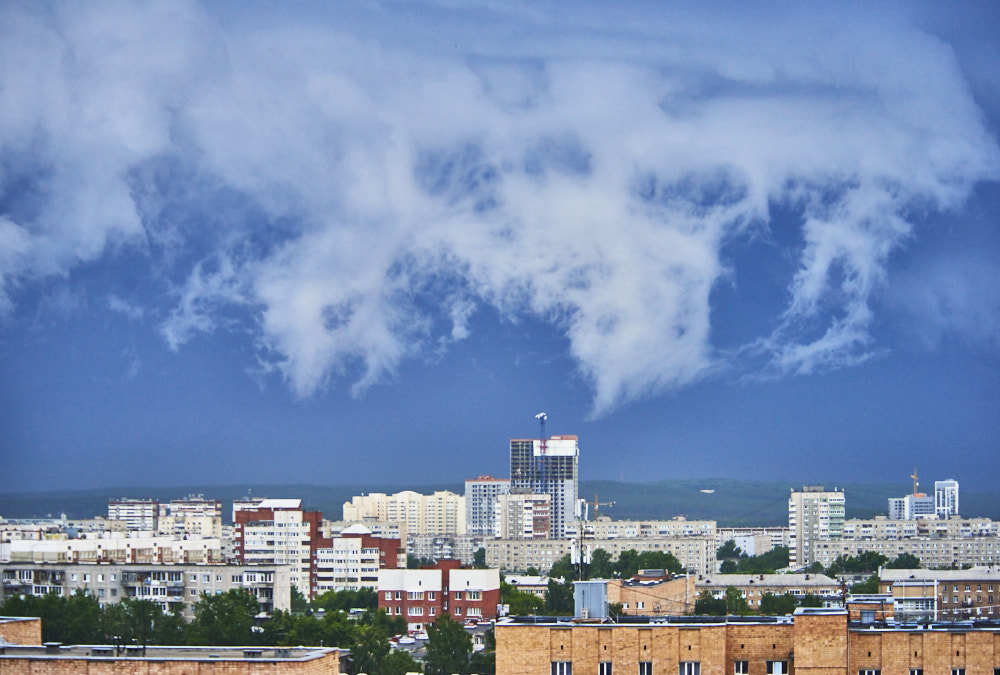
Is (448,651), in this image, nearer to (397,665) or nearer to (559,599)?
(397,665)

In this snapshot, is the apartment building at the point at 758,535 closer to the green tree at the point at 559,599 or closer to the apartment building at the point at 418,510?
the apartment building at the point at 418,510

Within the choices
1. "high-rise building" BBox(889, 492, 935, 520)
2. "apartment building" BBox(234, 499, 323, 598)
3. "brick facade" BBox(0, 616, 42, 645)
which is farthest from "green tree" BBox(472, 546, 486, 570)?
"brick facade" BBox(0, 616, 42, 645)

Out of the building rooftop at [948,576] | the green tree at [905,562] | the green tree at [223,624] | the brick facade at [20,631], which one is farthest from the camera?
the green tree at [905,562]

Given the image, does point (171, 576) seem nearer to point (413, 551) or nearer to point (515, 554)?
point (515, 554)

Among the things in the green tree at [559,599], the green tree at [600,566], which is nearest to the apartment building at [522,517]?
the green tree at [600,566]

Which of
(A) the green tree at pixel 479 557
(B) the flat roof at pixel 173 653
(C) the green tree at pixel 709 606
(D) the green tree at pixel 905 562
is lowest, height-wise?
(A) the green tree at pixel 479 557

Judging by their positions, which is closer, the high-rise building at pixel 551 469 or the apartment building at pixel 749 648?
the apartment building at pixel 749 648
